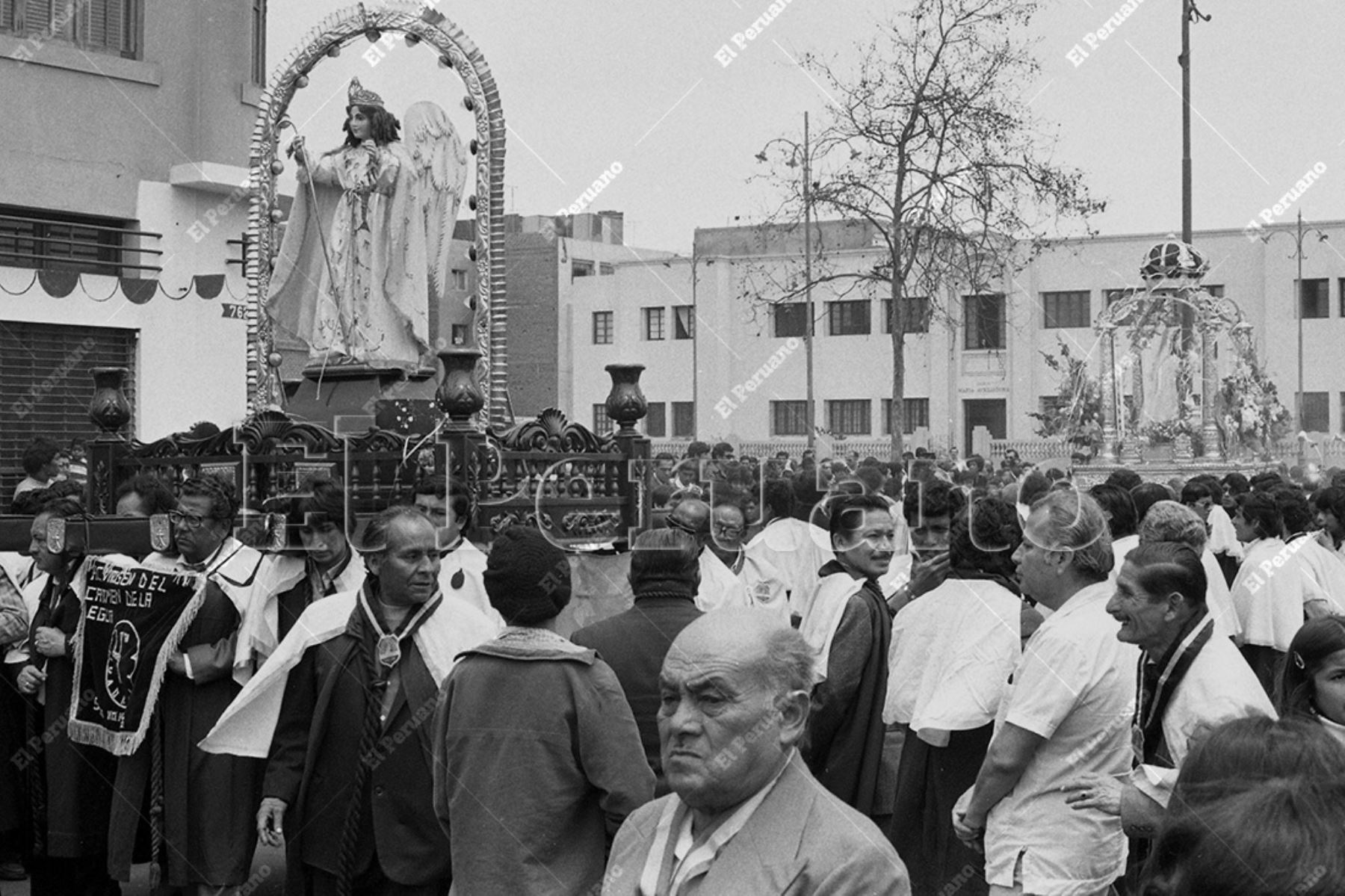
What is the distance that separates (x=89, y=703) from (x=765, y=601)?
13.4 ft

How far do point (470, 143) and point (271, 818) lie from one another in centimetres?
846

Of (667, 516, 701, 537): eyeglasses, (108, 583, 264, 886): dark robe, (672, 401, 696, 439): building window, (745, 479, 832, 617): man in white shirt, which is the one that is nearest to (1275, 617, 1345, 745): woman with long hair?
(667, 516, 701, 537): eyeglasses

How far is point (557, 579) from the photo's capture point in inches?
189

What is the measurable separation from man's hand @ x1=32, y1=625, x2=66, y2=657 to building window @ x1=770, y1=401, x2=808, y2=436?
143 ft

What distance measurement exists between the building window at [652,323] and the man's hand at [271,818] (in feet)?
154

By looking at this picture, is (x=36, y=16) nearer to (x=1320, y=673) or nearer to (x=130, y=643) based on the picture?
(x=130, y=643)

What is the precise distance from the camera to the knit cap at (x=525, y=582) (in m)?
4.71

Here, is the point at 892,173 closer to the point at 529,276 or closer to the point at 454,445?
the point at 454,445

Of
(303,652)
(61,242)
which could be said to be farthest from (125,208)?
(303,652)

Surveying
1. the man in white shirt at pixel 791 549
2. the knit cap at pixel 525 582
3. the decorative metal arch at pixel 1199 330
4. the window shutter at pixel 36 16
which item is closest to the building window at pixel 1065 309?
the decorative metal arch at pixel 1199 330

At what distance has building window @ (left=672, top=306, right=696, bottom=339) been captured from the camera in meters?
51.4

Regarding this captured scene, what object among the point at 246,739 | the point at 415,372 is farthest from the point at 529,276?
the point at 246,739

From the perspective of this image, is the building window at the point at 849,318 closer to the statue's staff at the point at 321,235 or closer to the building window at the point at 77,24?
the building window at the point at 77,24

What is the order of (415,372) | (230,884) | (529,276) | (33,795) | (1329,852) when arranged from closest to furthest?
(1329,852) < (230,884) < (33,795) < (415,372) < (529,276)
